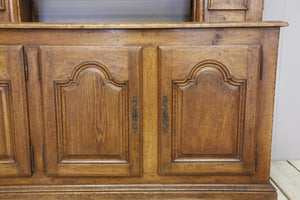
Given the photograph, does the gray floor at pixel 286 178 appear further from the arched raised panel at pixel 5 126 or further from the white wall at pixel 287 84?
the arched raised panel at pixel 5 126

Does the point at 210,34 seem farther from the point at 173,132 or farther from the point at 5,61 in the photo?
the point at 5,61

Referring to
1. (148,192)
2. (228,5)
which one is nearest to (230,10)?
(228,5)

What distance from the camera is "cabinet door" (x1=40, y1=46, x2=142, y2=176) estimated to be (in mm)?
1154

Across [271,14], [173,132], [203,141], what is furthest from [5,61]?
[271,14]

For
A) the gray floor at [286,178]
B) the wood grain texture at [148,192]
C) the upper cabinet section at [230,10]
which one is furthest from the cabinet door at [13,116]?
the gray floor at [286,178]

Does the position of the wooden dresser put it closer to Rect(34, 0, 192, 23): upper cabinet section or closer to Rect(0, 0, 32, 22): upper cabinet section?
Rect(0, 0, 32, 22): upper cabinet section

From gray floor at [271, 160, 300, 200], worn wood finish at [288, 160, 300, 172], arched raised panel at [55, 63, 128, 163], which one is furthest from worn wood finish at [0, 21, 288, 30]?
worn wood finish at [288, 160, 300, 172]

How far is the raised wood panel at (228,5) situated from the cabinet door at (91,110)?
468mm

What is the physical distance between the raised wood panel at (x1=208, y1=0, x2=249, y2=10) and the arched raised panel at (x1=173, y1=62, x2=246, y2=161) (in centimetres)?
35

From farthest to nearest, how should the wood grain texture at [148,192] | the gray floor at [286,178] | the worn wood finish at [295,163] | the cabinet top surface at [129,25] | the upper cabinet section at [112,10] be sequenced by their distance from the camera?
the worn wood finish at [295,163] → the upper cabinet section at [112,10] → the gray floor at [286,178] → the wood grain texture at [148,192] → the cabinet top surface at [129,25]

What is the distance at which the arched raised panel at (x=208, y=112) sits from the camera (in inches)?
46.4

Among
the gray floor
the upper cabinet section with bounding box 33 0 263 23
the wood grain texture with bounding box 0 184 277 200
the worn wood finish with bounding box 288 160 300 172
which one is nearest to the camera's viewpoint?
the wood grain texture with bounding box 0 184 277 200

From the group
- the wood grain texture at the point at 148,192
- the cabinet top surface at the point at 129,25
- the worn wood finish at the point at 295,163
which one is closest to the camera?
the cabinet top surface at the point at 129,25

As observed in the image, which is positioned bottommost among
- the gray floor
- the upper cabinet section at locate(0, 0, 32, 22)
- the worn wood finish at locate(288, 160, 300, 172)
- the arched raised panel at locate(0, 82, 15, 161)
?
the worn wood finish at locate(288, 160, 300, 172)
